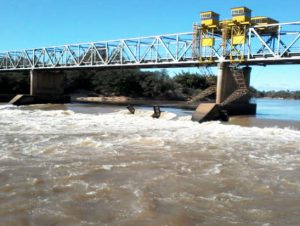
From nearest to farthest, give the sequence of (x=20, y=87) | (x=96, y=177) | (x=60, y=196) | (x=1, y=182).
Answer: (x=60, y=196) < (x=1, y=182) < (x=96, y=177) < (x=20, y=87)

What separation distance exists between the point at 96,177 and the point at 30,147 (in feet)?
20.7

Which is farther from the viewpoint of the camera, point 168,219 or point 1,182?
point 1,182

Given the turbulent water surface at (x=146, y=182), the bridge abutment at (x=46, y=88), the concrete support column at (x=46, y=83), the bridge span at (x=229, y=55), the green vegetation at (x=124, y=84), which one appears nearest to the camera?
the turbulent water surface at (x=146, y=182)

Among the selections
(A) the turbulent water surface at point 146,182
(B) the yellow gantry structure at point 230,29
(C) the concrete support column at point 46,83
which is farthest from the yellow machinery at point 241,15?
(C) the concrete support column at point 46,83

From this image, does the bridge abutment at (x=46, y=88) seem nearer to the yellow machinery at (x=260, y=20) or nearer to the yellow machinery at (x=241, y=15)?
the yellow machinery at (x=241, y=15)

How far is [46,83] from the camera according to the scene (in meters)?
71.2

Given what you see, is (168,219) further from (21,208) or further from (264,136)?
(264,136)

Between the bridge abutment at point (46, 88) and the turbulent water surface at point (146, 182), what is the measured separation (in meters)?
48.5

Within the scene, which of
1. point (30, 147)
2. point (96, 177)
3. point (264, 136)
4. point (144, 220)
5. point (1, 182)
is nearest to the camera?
point (144, 220)

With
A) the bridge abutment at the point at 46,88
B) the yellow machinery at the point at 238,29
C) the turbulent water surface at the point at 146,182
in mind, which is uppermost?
the yellow machinery at the point at 238,29

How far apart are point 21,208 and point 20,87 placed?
84.5 m

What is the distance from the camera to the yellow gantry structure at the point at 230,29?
42.6m

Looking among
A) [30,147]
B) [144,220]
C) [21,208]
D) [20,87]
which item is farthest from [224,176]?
[20,87]

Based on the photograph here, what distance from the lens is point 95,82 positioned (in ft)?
340
